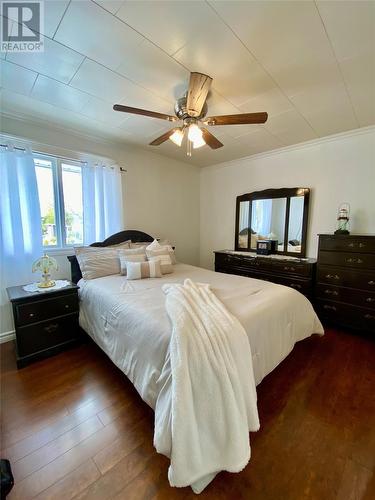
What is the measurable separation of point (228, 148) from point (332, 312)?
2755 mm

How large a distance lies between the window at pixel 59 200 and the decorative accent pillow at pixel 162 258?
3.37ft

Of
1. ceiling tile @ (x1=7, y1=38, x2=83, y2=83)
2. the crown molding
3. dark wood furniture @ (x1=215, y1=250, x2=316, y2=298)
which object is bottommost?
dark wood furniture @ (x1=215, y1=250, x2=316, y2=298)

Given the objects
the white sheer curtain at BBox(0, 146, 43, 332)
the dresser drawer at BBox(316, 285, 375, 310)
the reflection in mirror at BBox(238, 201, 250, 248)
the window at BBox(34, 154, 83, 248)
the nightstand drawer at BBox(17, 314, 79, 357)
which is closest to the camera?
the nightstand drawer at BBox(17, 314, 79, 357)

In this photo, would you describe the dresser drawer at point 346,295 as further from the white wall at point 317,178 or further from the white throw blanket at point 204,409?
the white throw blanket at point 204,409

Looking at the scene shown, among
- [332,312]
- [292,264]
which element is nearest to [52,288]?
[292,264]

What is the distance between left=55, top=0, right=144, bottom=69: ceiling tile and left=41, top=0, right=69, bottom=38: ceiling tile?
1.0 inches

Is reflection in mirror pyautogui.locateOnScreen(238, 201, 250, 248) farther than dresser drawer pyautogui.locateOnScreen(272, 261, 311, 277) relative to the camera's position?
Yes

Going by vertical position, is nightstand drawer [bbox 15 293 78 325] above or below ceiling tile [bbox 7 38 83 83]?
Result: below

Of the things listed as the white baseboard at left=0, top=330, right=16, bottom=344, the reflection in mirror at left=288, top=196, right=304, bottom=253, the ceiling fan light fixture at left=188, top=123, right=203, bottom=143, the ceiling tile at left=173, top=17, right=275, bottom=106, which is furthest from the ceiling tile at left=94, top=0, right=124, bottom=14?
the white baseboard at left=0, top=330, right=16, bottom=344

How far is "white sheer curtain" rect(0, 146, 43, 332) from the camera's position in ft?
7.48

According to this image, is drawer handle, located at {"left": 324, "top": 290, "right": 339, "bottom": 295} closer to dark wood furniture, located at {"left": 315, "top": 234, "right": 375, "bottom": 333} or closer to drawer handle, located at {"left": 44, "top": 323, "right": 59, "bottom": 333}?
dark wood furniture, located at {"left": 315, "top": 234, "right": 375, "bottom": 333}

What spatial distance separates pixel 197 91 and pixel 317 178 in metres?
2.37

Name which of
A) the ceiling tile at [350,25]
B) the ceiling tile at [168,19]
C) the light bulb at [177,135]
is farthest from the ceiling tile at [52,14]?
the ceiling tile at [350,25]

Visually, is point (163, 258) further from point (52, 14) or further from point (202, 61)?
point (52, 14)
